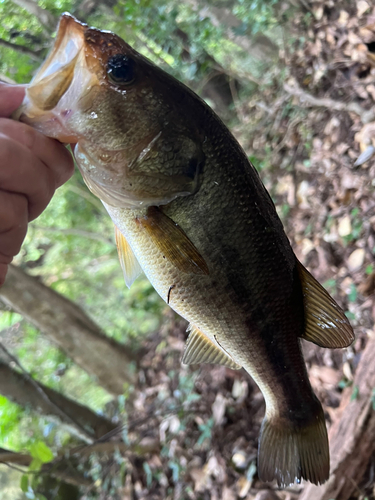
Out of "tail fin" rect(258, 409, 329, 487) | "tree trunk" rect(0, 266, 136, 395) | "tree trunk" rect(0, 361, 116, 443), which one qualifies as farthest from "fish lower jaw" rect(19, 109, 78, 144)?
"tree trunk" rect(0, 266, 136, 395)

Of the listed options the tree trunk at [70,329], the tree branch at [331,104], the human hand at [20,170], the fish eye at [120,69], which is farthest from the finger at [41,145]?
the tree trunk at [70,329]

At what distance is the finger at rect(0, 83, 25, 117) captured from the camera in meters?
0.94

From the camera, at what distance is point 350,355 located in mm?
1950

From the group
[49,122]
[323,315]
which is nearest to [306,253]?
[323,315]

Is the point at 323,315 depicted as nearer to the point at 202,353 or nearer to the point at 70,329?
the point at 202,353

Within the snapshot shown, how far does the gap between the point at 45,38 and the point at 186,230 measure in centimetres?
317

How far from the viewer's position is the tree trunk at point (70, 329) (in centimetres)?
329

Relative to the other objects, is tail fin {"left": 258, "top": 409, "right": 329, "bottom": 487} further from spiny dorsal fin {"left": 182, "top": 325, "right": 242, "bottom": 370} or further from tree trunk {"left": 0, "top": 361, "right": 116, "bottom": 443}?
tree trunk {"left": 0, "top": 361, "right": 116, "bottom": 443}

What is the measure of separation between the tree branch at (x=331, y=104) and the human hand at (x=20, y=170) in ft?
7.23

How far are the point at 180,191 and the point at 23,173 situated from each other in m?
0.40

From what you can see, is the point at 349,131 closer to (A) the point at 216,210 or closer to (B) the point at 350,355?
(B) the point at 350,355

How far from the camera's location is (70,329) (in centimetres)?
350

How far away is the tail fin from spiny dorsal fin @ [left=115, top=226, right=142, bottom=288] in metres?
0.65

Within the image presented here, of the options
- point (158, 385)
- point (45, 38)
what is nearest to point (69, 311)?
point (158, 385)
